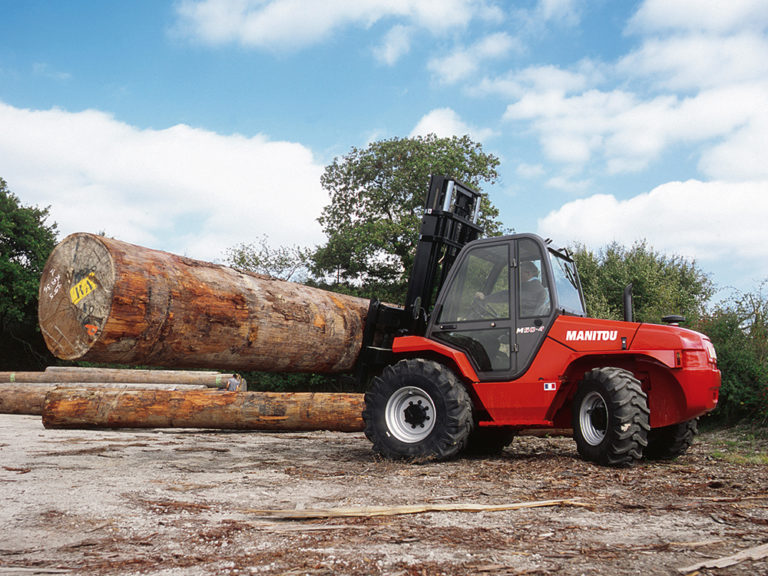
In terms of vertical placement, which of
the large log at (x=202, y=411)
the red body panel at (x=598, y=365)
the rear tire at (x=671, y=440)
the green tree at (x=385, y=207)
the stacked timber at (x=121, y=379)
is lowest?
the stacked timber at (x=121, y=379)

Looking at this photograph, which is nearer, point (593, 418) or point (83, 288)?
point (83, 288)

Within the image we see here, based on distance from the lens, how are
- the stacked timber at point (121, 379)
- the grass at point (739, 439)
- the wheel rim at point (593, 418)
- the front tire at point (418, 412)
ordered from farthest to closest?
1. the stacked timber at point (121, 379)
2. the grass at point (739, 439)
3. the front tire at point (418, 412)
4. the wheel rim at point (593, 418)

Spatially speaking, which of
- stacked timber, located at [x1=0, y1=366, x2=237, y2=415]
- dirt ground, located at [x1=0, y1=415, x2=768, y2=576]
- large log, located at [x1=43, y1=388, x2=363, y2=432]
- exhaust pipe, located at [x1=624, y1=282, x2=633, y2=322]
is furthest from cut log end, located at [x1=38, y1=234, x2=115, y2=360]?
stacked timber, located at [x1=0, y1=366, x2=237, y2=415]

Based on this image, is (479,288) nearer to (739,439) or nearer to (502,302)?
(502,302)

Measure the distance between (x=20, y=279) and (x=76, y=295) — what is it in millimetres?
29913

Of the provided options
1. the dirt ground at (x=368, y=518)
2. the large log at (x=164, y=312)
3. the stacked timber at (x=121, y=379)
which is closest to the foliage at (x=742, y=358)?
the dirt ground at (x=368, y=518)

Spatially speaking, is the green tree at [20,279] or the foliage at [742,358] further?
the green tree at [20,279]

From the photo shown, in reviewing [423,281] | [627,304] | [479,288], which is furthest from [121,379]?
[627,304]

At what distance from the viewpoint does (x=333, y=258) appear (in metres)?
29.7

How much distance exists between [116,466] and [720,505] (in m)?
5.50

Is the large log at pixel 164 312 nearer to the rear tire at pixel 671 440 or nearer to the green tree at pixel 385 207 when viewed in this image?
the rear tire at pixel 671 440

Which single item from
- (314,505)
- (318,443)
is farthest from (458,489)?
(318,443)

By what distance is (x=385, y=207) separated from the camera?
30375 millimetres

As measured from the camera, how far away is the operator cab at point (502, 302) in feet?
22.1
